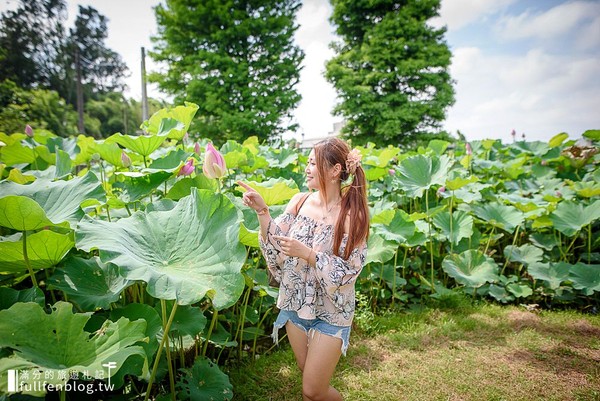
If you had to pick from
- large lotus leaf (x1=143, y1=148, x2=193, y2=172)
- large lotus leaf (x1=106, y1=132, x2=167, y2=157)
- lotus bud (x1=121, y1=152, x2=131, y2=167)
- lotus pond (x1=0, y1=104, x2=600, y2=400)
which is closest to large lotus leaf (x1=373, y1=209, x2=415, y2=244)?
lotus pond (x1=0, y1=104, x2=600, y2=400)

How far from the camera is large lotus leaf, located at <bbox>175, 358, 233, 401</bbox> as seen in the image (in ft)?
4.76

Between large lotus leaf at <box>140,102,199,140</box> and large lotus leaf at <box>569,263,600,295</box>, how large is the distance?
3.18 m

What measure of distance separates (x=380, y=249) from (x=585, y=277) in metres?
1.80

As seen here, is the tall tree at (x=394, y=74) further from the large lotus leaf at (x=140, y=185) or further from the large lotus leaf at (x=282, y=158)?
the large lotus leaf at (x=140, y=185)

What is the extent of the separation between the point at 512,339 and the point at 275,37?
41.9ft

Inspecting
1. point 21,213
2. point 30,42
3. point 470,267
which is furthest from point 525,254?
point 30,42

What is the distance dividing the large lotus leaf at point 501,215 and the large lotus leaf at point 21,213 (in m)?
3.08

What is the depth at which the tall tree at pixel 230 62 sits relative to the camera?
1166cm

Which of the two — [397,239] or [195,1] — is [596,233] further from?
[195,1]

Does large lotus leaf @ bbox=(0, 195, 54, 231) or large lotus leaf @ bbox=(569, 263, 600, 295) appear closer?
large lotus leaf @ bbox=(0, 195, 54, 231)

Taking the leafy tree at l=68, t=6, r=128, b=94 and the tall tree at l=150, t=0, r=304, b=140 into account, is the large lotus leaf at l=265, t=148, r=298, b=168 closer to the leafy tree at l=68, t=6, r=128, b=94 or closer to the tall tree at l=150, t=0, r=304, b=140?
the tall tree at l=150, t=0, r=304, b=140

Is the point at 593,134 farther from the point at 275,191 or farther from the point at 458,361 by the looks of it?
the point at 275,191

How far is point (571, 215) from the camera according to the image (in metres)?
2.88

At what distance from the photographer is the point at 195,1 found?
40.0ft
